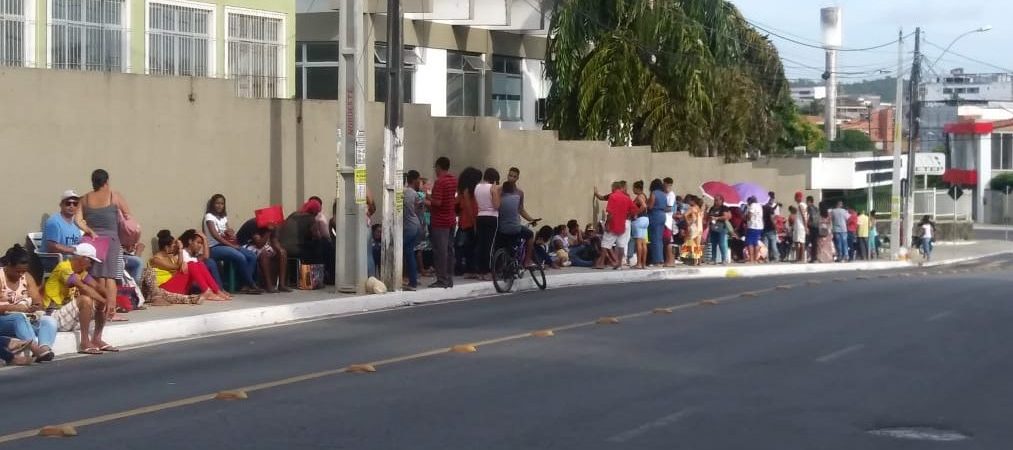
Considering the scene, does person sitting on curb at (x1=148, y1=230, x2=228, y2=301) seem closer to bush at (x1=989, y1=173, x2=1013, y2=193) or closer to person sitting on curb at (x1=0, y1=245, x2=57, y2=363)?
person sitting on curb at (x1=0, y1=245, x2=57, y2=363)

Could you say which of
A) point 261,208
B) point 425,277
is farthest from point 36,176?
point 425,277

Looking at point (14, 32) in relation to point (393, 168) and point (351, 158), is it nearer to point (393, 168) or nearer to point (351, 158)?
point (351, 158)

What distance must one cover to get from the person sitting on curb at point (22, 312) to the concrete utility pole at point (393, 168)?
6.90 m

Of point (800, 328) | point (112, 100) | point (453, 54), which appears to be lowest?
point (800, 328)

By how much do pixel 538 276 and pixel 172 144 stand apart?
20.4 ft

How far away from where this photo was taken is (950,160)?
3858 inches

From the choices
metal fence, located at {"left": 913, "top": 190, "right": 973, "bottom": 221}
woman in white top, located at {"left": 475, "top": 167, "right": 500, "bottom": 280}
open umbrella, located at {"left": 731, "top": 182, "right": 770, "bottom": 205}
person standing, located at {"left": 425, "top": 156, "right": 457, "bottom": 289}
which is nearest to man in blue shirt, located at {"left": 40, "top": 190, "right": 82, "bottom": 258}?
person standing, located at {"left": 425, "top": 156, "right": 457, "bottom": 289}

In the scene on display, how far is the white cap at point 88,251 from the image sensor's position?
14.1m

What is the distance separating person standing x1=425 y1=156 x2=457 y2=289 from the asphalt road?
6.73 ft

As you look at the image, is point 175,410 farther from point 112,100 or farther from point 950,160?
point 950,160

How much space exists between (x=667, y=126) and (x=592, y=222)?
6.85m

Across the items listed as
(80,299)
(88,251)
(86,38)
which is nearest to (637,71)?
(86,38)

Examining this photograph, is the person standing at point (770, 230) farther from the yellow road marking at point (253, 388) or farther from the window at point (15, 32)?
the window at point (15, 32)

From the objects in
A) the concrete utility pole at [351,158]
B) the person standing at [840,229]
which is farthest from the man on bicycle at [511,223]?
the person standing at [840,229]
